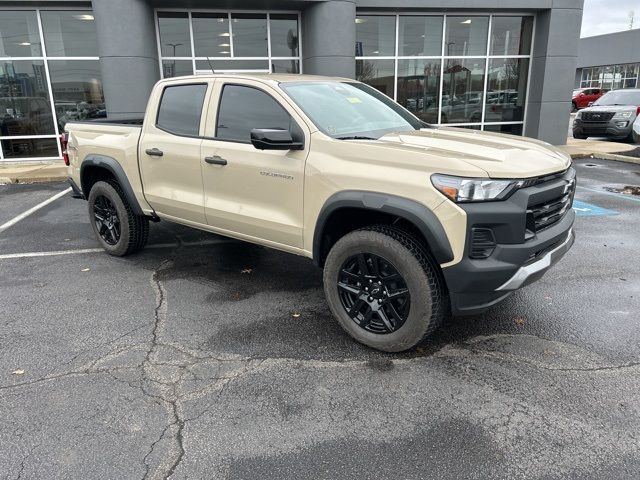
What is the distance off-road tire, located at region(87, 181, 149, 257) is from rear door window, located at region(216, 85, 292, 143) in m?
1.77

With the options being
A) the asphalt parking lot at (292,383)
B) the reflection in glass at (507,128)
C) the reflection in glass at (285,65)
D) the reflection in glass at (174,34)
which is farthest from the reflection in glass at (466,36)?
the asphalt parking lot at (292,383)

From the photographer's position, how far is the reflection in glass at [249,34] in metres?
13.8

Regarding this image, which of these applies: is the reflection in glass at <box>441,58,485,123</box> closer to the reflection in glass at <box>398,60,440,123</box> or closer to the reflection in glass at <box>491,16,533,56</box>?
the reflection in glass at <box>398,60,440,123</box>

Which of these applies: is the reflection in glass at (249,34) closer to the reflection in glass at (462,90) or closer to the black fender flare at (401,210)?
the reflection in glass at (462,90)

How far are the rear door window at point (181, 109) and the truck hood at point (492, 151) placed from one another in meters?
1.86

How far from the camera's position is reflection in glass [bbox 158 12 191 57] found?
1335cm

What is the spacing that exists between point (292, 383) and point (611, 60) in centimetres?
5258

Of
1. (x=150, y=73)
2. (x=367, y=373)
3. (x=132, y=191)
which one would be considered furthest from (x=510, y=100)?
(x=367, y=373)

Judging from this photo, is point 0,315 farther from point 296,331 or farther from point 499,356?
point 499,356

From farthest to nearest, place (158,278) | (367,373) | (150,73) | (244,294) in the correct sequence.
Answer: (150,73), (158,278), (244,294), (367,373)

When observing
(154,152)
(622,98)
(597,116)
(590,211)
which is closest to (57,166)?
(154,152)

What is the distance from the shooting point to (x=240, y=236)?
4.56 meters

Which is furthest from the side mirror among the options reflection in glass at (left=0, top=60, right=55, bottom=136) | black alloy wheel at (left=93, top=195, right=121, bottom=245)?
reflection in glass at (left=0, top=60, right=55, bottom=136)

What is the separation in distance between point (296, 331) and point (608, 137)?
1688cm
